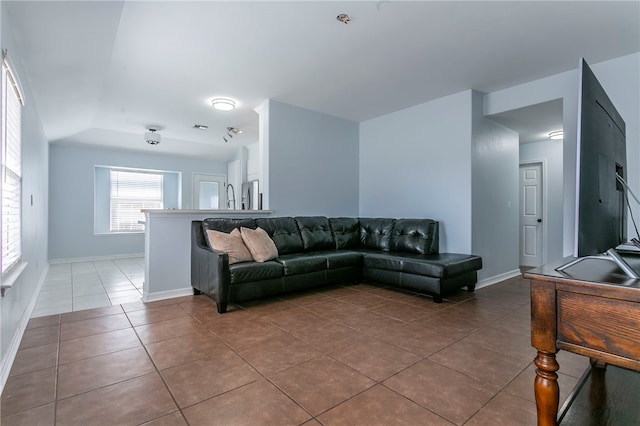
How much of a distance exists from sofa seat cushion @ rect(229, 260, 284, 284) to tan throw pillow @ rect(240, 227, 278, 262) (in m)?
0.11

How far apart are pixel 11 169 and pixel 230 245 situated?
6.05 ft

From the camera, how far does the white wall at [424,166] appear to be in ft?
13.7

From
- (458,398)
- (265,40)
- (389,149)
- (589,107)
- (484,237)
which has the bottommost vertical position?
(458,398)

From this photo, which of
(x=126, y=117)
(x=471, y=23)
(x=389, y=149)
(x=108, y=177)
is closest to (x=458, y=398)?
(x=471, y=23)

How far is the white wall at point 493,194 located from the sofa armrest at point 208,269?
312cm

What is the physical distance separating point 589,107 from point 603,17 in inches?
89.3

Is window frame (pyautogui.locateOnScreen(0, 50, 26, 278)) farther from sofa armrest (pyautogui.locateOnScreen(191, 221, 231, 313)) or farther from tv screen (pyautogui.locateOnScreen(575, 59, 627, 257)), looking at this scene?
tv screen (pyautogui.locateOnScreen(575, 59, 627, 257))

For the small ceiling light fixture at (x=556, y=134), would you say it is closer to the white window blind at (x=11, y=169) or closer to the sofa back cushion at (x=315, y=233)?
the sofa back cushion at (x=315, y=233)

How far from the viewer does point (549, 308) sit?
103 centimetres

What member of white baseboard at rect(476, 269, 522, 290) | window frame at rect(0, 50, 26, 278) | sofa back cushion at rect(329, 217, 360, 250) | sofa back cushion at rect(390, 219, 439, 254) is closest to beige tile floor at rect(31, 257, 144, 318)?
window frame at rect(0, 50, 26, 278)

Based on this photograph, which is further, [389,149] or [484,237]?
[389,149]

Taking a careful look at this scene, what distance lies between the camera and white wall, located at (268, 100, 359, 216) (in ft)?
15.1

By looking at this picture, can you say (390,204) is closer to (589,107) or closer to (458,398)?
(458,398)

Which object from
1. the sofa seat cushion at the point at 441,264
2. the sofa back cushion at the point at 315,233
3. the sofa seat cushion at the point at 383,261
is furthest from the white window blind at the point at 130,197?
the sofa seat cushion at the point at 441,264
